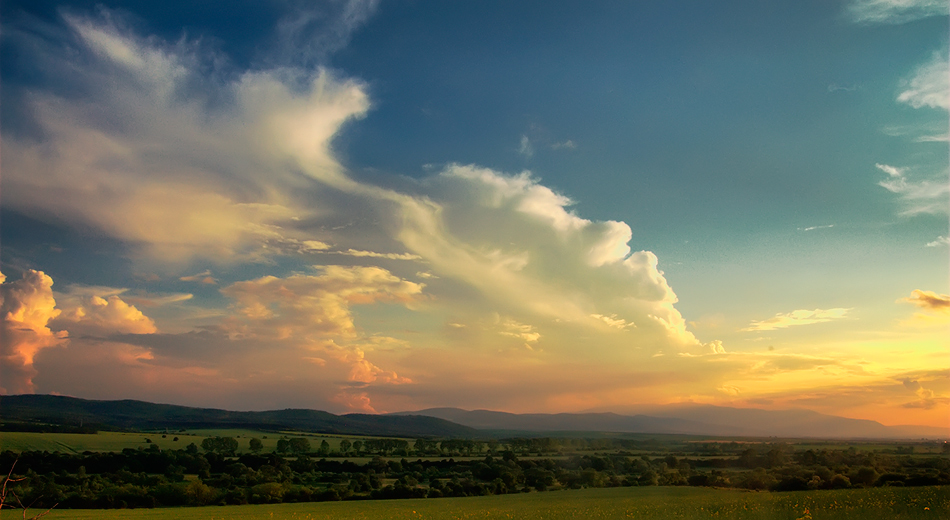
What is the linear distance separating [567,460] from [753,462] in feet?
169

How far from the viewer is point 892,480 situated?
51.3m

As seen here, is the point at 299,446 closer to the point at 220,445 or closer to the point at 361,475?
the point at 220,445

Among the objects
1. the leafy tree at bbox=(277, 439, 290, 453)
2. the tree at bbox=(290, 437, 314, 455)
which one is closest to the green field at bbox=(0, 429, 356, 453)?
the leafy tree at bbox=(277, 439, 290, 453)

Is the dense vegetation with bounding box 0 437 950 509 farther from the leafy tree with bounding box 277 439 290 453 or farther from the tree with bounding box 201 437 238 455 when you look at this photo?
the leafy tree with bounding box 277 439 290 453

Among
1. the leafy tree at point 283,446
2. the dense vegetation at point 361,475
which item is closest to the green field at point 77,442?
the leafy tree at point 283,446

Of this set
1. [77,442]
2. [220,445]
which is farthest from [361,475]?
[220,445]

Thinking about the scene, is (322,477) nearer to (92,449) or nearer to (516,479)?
(516,479)

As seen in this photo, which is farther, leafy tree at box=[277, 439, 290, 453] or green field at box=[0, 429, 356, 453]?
leafy tree at box=[277, 439, 290, 453]

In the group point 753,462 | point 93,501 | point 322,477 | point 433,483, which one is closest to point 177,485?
point 93,501

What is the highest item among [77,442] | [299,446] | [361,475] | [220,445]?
[77,442]

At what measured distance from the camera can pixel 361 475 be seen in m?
122

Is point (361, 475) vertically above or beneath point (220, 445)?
above

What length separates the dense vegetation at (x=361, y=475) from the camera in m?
78.0

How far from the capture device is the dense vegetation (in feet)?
256
